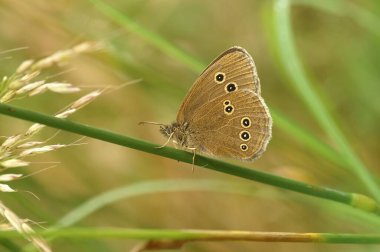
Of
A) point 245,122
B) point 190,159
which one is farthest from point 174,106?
point 190,159

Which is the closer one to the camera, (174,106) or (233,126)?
(233,126)

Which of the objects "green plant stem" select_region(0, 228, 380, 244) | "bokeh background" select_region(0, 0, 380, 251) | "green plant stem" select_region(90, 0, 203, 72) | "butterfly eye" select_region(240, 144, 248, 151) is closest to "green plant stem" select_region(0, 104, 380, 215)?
"green plant stem" select_region(0, 228, 380, 244)

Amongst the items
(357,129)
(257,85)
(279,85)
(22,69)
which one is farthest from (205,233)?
(279,85)

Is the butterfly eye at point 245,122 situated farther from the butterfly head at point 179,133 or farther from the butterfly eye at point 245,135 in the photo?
the butterfly head at point 179,133

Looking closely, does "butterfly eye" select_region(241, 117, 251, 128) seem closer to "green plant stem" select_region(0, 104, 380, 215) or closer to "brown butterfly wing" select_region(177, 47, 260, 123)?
"brown butterfly wing" select_region(177, 47, 260, 123)

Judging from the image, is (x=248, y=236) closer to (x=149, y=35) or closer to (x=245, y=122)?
(x=245, y=122)

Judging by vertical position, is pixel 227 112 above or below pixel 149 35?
below

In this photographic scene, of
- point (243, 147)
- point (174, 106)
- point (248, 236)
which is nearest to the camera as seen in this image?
point (248, 236)
